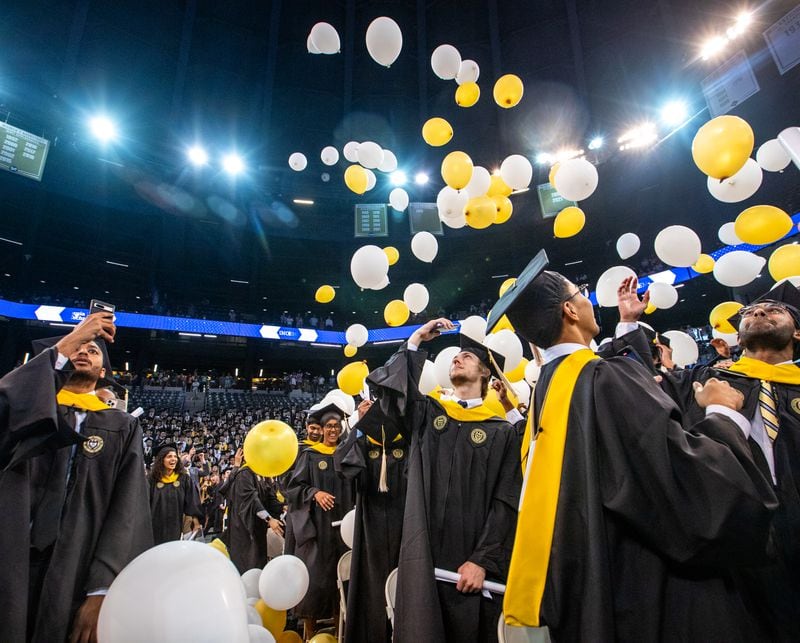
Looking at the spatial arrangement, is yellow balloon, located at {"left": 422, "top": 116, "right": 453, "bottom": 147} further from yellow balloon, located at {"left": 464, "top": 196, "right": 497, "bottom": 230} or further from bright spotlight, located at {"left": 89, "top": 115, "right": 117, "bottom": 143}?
bright spotlight, located at {"left": 89, "top": 115, "right": 117, "bottom": 143}

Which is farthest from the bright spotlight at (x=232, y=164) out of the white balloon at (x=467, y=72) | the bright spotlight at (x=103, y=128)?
the white balloon at (x=467, y=72)

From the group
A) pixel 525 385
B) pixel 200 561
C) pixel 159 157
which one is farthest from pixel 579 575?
pixel 159 157

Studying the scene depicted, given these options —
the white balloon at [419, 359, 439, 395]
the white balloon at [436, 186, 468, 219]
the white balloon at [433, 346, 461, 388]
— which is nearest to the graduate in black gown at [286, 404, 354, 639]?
the white balloon at [419, 359, 439, 395]

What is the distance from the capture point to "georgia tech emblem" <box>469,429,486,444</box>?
247 centimetres

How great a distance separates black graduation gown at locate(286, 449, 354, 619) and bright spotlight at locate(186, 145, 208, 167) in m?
16.1

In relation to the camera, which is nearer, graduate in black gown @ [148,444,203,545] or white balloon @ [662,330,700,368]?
white balloon @ [662,330,700,368]

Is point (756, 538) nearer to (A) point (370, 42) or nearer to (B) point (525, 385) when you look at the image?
(B) point (525, 385)

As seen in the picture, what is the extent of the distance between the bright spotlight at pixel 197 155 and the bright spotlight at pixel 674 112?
16761 millimetres

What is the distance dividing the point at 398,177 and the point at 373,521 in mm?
16055

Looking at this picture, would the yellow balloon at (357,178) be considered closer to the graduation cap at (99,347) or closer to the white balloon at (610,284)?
the white balloon at (610,284)

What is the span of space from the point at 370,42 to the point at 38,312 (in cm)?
1734

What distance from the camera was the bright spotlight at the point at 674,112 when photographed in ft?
39.7

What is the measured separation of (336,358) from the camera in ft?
82.2

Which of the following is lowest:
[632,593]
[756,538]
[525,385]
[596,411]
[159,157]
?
[632,593]
